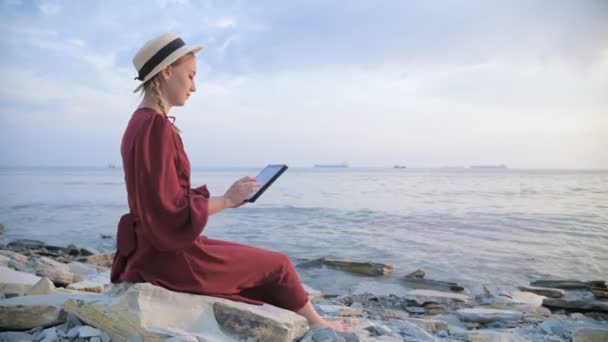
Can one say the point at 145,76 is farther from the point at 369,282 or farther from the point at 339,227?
the point at 339,227

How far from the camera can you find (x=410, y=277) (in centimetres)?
915

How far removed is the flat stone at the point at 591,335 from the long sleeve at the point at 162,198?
388 centimetres

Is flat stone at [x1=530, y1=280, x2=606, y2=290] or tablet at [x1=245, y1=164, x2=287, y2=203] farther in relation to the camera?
flat stone at [x1=530, y1=280, x2=606, y2=290]

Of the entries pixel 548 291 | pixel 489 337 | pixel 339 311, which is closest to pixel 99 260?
pixel 339 311

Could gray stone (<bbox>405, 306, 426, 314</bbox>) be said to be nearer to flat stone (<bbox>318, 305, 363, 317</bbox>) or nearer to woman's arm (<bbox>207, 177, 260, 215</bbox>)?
flat stone (<bbox>318, 305, 363, 317</bbox>)

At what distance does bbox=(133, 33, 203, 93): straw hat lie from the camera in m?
2.68

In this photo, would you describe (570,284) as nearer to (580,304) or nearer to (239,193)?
(580,304)

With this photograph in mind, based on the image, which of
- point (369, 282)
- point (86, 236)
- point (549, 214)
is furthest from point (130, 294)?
point (549, 214)

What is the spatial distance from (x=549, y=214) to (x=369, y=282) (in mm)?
14848

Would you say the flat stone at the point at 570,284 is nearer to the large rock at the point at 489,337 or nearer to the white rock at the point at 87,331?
the large rock at the point at 489,337

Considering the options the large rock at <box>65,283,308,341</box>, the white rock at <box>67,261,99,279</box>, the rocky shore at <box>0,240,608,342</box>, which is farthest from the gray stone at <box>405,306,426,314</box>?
the white rock at <box>67,261,99,279</box>

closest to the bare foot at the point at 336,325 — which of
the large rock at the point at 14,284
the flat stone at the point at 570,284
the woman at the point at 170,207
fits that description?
the woman at the point at 170,207

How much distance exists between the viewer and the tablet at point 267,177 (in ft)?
9.02

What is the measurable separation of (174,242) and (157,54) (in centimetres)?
122
